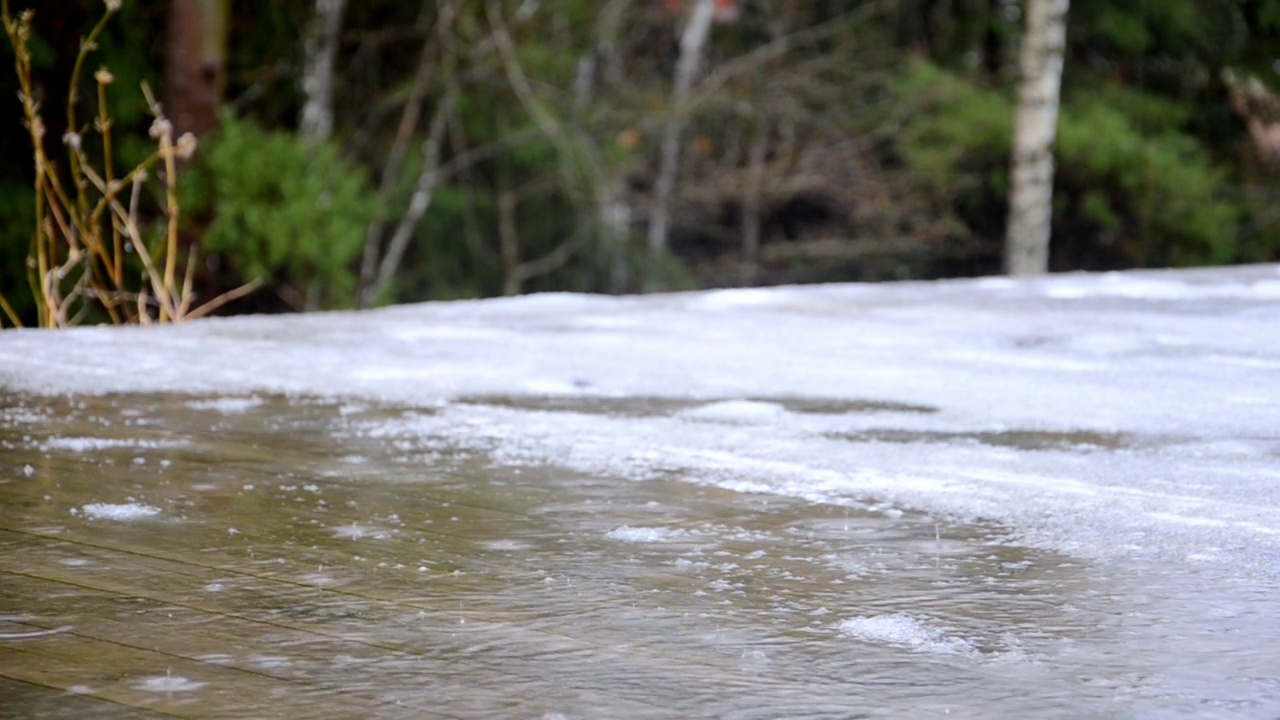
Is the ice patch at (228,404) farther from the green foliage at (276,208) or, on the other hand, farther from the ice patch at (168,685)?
the green foliage at (276,208)

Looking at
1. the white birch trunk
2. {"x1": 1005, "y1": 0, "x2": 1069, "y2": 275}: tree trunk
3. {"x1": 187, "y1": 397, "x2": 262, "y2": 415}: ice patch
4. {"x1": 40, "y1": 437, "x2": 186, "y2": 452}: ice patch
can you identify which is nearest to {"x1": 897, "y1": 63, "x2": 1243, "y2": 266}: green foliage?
{"x1": 1005, "y1": 0, "x2": 1069, "y2": 275}: tree trunk

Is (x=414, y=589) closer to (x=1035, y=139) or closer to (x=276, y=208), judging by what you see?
(x=276, y=208)

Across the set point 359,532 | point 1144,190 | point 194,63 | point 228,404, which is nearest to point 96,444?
point 228,404

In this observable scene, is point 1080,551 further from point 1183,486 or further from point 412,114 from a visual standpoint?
point 412,114

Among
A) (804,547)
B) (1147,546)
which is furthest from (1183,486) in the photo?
(804,547)

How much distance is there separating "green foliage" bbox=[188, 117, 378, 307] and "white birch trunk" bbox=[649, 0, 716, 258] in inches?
156

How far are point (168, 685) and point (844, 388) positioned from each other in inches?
57.9

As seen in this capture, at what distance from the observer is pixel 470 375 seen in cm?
242

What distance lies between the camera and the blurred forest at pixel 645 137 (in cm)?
706

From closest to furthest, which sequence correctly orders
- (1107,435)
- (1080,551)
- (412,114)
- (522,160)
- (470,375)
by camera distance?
(1080,551)
(1107,435)
(470,375)
(412,114)
(522,160)

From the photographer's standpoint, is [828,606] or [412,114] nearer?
[828,606]

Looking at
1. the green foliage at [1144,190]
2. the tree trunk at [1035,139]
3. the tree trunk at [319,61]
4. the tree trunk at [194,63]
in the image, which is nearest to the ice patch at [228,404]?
the tree trunk at [194,63]

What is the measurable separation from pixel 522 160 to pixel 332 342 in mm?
7339

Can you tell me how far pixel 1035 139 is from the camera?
10242mm
